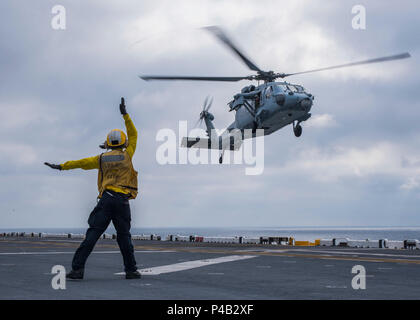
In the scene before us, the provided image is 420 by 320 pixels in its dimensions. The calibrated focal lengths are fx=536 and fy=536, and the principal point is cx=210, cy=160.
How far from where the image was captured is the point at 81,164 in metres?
9.29

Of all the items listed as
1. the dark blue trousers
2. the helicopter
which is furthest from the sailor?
the helicopter

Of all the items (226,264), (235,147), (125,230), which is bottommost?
(226,264)

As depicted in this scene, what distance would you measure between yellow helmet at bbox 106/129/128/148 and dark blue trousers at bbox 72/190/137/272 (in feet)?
2.74

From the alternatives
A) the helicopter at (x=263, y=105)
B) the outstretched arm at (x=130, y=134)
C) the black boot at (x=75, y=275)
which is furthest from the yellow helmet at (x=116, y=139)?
the helicopter at (x=263, y=105)

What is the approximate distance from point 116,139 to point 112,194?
38.2 inches

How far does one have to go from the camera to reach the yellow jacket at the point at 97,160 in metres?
9.23

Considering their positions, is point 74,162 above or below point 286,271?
above

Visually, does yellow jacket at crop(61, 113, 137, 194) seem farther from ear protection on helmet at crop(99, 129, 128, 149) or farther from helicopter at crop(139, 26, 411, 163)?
helicopter at crop(139, 26, 411, 163)

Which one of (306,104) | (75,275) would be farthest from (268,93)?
(75,275)

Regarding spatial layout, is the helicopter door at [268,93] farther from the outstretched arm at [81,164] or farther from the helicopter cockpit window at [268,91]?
the outstretched arm at [81,164]
